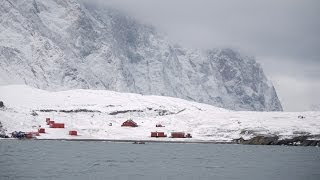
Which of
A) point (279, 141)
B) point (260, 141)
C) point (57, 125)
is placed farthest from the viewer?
point (57, 125)

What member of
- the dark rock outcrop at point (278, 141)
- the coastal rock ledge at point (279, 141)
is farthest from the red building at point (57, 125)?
the coastal rock ledge at point (279, 141)

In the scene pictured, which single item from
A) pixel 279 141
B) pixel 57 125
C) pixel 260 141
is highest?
pixel 57 125

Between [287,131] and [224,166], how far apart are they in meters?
109

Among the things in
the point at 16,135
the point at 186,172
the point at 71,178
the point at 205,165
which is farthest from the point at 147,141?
the point at 71,178

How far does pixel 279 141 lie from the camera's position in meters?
188

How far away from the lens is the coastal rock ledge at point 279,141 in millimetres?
183250

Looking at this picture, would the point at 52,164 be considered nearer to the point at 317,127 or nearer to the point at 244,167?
the point at 244,167

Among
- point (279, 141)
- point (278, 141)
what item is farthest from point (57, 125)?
point (279, 141)

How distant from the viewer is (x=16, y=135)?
→ 17012 cm

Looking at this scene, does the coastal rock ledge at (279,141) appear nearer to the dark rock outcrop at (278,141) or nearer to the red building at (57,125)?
the dark rock outcrop at (278,141)

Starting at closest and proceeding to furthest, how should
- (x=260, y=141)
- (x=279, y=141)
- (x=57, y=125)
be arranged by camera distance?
(x=279, y=141), (x=260, y=141), (x=57, y=125)

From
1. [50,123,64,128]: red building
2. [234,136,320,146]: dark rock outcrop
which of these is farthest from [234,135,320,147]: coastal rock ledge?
[50,123,64,128]: red building

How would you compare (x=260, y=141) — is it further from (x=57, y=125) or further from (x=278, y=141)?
(x=57, y=125)

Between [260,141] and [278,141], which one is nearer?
[278,141]
